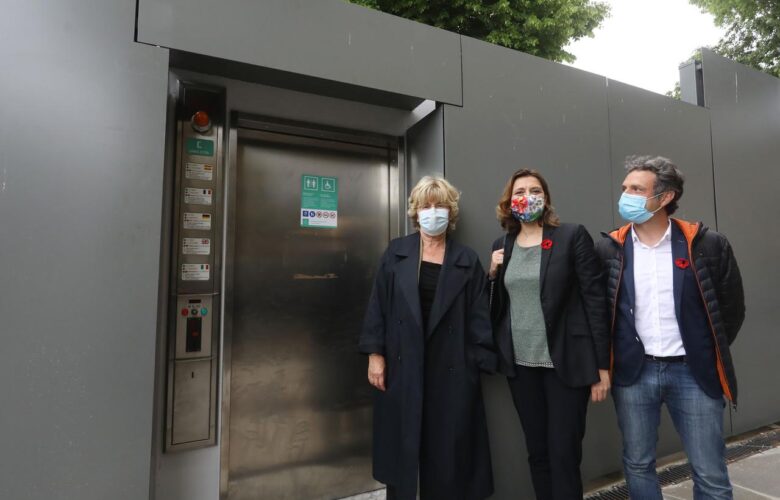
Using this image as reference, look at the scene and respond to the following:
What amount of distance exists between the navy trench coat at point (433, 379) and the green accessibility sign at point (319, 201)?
909mm

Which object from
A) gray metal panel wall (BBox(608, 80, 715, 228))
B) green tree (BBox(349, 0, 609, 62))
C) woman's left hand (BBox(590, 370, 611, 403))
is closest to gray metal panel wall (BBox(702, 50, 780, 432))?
gray metal panel wall (BBox(608, 80, 715, 228))

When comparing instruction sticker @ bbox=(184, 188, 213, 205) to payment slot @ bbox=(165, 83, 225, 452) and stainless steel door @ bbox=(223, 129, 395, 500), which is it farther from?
stainless steel door @ bbox=(223, 129, 395, 500)

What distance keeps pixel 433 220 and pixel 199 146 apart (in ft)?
5.09

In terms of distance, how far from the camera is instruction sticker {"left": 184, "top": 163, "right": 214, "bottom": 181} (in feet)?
8.48

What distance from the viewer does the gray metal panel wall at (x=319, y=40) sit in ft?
6.72

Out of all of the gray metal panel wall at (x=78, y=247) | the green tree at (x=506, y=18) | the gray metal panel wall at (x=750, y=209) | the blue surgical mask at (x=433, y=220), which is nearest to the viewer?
the gray metal panel wall at (x=78, y=247)

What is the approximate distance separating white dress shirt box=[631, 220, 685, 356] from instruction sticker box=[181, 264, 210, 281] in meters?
2.46

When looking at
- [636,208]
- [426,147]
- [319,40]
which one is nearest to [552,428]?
[636,208]

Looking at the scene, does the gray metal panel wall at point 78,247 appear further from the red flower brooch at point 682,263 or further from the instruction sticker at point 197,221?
the red flower brooch at point 682,263

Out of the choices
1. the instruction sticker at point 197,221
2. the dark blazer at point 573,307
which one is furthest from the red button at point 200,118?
the dark blazer at point 573,307

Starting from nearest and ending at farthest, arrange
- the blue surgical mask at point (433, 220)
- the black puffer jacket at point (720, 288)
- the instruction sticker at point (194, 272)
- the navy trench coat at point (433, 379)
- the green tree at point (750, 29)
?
the black puffer jacket at point (720, 288) < the navy trench coat at point (433, 379) < the blue surgical mask at point (433, 220) < the instruction sticker at point (194, 272) < the green tree at point (750, 29)

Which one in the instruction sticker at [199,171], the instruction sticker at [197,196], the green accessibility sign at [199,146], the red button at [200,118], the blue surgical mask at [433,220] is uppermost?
the red button at [200,118]

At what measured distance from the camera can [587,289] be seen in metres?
2.21

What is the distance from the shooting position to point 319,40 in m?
2.36
